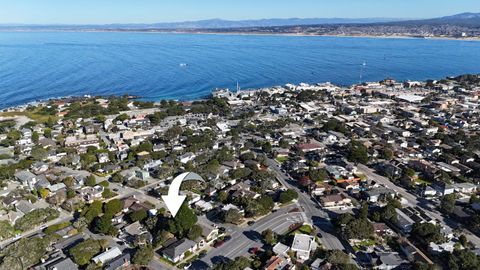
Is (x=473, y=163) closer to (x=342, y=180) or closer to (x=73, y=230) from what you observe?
(x=342, y=180)

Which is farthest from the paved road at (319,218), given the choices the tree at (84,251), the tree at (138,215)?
the tree at (84,251)

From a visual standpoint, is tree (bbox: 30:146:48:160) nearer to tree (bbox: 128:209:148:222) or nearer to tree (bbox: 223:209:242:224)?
tree (bbox: 128:209:148:222)

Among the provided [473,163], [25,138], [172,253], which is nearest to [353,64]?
[473,163]

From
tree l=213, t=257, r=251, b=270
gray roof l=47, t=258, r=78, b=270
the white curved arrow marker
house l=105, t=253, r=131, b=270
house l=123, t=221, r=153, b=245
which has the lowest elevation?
house l=123, t=221, r=153, b=245

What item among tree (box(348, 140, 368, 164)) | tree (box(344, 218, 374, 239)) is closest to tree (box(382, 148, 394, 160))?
tree (box(348, 140, 368, 164))

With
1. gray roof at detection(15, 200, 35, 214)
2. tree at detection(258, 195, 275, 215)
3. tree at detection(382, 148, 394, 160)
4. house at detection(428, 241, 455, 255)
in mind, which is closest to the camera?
house at detection(428, 241, 455, 255)

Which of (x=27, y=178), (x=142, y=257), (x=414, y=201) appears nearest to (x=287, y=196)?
(x=414, y=201)

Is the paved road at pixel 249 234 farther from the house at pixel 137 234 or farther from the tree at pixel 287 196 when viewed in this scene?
the house at pixel 137 234
